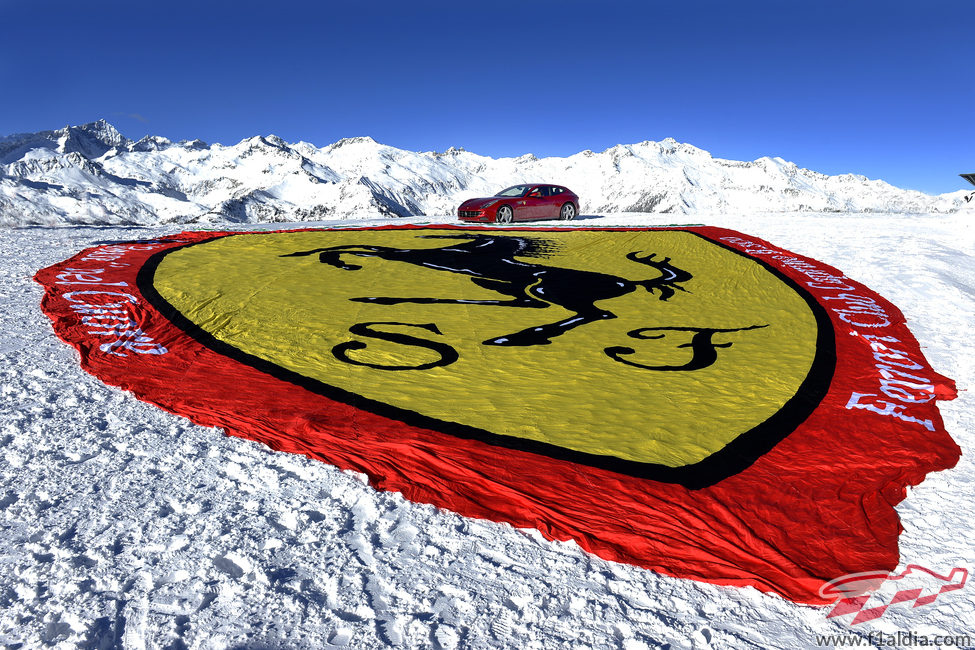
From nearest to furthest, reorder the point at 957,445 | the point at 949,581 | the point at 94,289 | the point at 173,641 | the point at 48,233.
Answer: the point at 173,641
the point at 949,581
the point at 957,445
the point at 94,289
the point at 48,233

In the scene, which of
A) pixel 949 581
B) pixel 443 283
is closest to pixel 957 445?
pixel 949 581

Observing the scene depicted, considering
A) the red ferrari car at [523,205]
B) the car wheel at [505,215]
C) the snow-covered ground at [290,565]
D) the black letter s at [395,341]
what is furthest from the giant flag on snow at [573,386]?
the car wheel at [505,215]

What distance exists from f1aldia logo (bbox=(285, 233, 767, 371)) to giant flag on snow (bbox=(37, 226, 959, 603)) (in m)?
0.04

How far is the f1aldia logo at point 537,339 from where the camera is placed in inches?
128

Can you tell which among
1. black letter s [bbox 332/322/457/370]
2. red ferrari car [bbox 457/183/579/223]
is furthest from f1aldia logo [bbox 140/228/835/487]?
red ferrari car [bbox 457/183/579/223]

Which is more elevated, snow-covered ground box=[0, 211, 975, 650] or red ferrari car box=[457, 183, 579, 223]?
red ferrari car box=[457, 183, 579, 223]

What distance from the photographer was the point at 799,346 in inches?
192

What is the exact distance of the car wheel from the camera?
13.2m

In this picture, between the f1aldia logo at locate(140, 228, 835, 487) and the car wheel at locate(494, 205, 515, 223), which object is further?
the car wheel at locate(494, 205, 515, 223)

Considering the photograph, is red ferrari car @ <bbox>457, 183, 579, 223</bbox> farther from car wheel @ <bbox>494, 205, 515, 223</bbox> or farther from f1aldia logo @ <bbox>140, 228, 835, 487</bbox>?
f1aldia logo @ <bbox>140, 228, 835, 487</bbox>

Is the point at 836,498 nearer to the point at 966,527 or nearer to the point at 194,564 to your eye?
the point at 966,527

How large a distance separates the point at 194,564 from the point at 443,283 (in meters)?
4.63

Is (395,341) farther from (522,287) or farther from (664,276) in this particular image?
(664,276)

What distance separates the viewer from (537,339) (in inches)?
188
